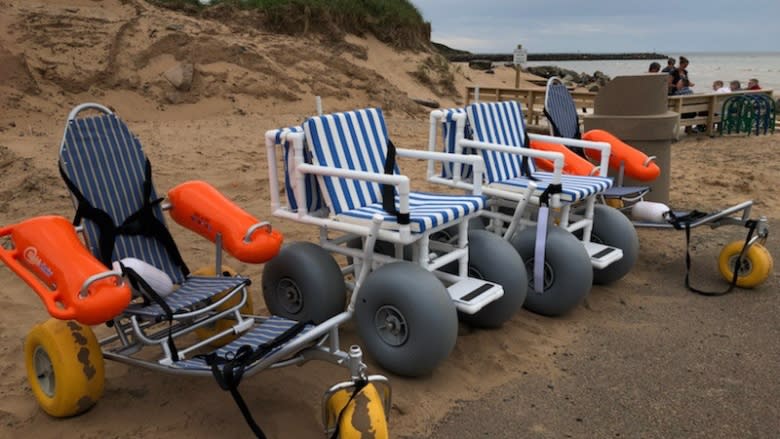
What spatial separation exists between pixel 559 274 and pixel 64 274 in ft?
Result: 9.87

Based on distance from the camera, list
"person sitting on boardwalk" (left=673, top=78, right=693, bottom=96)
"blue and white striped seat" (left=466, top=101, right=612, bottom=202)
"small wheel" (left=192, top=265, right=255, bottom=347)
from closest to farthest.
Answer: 1. "small wheel" (left=192, top=265, right=255, bottom=347)
2. "blue and white striped seat" (left=466, top=101, right=612, bottom=202)
3. "person sitting on boardwalk" (left=673, top=78, right=693, bottom=96)

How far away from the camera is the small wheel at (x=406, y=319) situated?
3463 mm

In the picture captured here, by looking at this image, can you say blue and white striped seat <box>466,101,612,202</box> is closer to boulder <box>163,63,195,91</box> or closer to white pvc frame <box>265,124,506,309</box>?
white pvc frame <box>265,124,506,309</box>

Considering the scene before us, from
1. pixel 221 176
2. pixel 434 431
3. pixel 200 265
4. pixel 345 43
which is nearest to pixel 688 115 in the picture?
pixel 345 43

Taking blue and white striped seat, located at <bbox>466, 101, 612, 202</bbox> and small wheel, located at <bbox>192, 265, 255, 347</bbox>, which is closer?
small wheel, located at <bbox>192, 265, 255, 347</bbox>

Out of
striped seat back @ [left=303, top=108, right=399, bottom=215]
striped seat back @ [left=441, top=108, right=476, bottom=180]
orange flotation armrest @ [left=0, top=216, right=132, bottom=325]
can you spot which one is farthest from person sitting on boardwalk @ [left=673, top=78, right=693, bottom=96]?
orange flotation armrest @ [left=0, top=216, right=132, bottom=325]

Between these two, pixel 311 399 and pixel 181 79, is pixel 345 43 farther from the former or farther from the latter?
pixel 311 399

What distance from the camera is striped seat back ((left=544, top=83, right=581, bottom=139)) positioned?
6242 millimetres

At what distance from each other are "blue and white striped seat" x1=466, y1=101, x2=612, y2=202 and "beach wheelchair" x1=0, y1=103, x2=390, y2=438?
208cm

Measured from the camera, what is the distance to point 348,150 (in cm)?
425

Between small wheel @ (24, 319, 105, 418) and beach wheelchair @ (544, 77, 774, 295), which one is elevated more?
beach wheelchair @ (544, 77, 774, 295)

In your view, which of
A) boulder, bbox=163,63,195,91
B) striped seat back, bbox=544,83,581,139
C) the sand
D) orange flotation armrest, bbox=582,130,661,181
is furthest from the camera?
boulder, bbox=163,63,195,91

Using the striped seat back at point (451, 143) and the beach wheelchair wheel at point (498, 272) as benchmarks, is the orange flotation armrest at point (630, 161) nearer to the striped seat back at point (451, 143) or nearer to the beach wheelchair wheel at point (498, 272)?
the striped seat back at point (451, 143)

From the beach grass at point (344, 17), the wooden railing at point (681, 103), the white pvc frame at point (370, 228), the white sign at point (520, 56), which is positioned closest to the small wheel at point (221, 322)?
the white pvc frame at point (370, 228)
